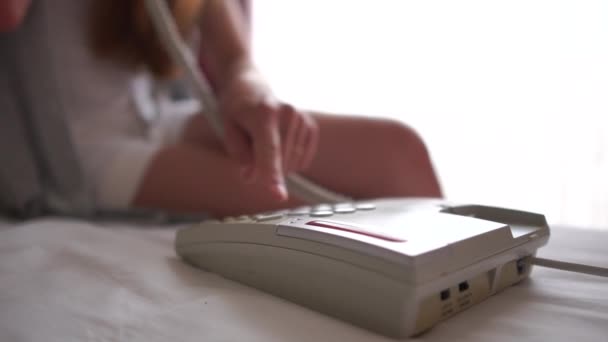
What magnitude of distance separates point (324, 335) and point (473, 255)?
10cm

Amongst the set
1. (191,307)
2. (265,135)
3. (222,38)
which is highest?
(222,38)

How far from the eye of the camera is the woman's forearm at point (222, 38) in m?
0.80

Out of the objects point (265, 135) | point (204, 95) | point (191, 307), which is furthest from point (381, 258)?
point (204, 95)

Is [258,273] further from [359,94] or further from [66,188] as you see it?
[359,94]

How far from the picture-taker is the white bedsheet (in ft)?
0.94

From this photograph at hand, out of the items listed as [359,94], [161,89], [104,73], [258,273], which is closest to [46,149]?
[104,73]

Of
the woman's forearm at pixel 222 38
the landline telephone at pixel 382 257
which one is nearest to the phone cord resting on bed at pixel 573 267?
the landline telephone at pixel 382 257

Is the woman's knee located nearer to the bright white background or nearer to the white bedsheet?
the white bedsheet

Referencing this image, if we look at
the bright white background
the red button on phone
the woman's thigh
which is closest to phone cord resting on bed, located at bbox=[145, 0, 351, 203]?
the woman's thigh

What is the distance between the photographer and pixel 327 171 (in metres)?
0.66

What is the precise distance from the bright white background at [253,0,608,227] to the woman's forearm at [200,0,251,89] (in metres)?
0.27

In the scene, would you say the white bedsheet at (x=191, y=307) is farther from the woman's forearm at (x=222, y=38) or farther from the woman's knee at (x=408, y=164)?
the woman's forearm at (x=222, y=38)

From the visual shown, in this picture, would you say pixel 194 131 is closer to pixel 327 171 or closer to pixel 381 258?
pixel 327 171

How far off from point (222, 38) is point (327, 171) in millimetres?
337
